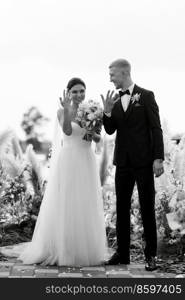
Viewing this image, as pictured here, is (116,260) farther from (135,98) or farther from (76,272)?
(135,98)

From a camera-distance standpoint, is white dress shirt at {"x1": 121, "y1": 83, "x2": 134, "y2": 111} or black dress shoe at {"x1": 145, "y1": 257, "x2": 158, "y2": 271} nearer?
black dress shoe at {"x1": 145, "y1": 257, "x2": 158, "y2": 271}

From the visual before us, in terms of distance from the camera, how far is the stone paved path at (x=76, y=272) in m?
6.63

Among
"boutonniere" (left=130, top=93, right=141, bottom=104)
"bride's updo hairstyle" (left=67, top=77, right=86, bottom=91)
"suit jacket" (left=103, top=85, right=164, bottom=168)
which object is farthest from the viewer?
"bride's updo hairstyle" (left=67, top=77, right=86, bottom=91)

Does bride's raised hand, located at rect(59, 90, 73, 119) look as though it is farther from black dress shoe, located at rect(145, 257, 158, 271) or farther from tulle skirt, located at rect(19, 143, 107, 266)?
black dress shoe, located at rect(145, 257, 158, 271)

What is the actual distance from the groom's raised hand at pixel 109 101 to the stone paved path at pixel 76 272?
1.64 m

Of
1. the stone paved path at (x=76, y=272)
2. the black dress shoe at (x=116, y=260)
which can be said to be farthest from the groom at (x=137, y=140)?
the black dress shoe at (x=116, y=260)

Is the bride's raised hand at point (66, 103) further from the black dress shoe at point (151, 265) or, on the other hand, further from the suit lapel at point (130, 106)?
the black dress shoe at point (151, 265)

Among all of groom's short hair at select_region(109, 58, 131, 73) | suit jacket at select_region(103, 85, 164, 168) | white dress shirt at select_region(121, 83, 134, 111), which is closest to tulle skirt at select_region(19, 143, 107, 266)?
suit jacket at select_region(103, 85, 164, 168)

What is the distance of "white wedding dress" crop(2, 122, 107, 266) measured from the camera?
729 cm

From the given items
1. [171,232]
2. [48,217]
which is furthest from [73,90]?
[171,232]

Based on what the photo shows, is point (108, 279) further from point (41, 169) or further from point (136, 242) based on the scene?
point (41, 169)

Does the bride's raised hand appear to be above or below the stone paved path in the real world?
above

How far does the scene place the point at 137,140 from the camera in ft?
22.8

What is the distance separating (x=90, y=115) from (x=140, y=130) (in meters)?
0.56
